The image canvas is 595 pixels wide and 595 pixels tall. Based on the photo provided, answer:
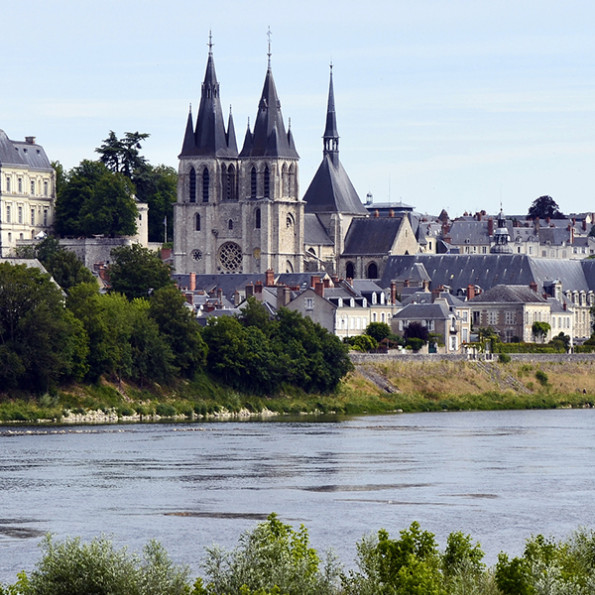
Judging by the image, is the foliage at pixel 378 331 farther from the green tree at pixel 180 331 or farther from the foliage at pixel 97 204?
the foliage at pixel 97 204

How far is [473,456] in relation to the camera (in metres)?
55.2

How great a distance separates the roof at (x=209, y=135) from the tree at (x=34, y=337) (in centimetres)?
4608

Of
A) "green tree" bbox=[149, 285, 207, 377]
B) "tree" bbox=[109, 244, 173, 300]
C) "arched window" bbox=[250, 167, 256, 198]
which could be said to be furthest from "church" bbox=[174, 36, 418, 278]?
"green tree" bbox=[149, 285, 207, 377]

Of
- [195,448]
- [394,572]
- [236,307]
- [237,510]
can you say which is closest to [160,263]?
[236,307]

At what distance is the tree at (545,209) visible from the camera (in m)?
181

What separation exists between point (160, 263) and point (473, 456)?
37752 mm

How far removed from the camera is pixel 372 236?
405ft

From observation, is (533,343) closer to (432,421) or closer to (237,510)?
(432,421)

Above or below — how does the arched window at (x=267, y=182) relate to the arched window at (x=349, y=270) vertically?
above

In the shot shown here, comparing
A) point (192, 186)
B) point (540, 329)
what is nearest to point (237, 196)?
point (192, 186)

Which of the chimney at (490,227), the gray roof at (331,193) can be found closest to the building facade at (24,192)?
the gray roof at (331,193)

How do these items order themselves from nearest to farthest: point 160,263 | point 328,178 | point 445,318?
point 160,263 → point 445,318 → point 328,178

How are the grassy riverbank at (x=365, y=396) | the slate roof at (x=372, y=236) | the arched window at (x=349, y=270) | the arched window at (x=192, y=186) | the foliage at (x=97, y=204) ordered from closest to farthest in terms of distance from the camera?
the grassy riverbank at (x=365, y=396) < the foliage at (x=97, y=204) < the arched window at (x=192, y=186) < the slate roof at (x=372, y=236) < the arched window at (x=349, y=270)

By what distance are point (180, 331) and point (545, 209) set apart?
110m
